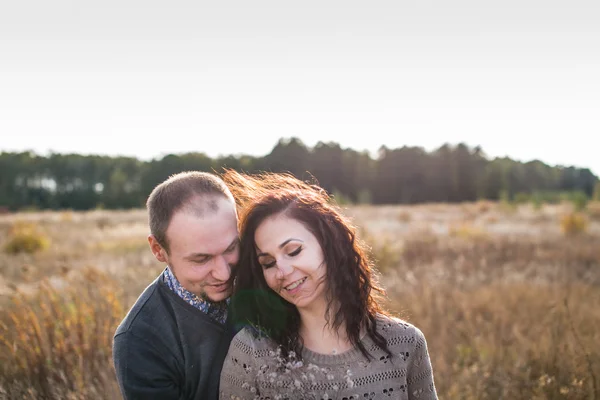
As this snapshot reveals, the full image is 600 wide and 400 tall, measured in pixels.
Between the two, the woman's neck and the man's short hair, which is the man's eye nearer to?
the man's short hair

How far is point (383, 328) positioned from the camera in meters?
2.21

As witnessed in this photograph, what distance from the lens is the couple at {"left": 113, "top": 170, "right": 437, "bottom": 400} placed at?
2066 mm

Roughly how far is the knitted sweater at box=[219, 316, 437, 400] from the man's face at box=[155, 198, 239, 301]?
297 millimetres

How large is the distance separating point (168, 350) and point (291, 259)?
28.2 inches

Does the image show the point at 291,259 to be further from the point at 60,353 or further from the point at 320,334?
the point at 60,353

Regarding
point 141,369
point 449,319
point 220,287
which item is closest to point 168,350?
point 141,369

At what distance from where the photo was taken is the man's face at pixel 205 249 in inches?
86.4

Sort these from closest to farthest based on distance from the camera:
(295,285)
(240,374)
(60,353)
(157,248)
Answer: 1. (240,374)
2. (295,285)
3. (157,248)
4. (60,353)

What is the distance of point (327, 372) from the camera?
207cm

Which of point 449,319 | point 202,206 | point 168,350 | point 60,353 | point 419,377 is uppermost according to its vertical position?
point 202,206

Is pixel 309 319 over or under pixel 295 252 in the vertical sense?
under

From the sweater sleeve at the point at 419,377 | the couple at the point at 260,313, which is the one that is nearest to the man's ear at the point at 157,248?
the couple at the point at 260,313

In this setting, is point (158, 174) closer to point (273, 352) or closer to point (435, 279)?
point (435, 279)

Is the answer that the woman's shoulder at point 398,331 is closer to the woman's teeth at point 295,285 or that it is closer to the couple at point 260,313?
the couple at point 260,313
